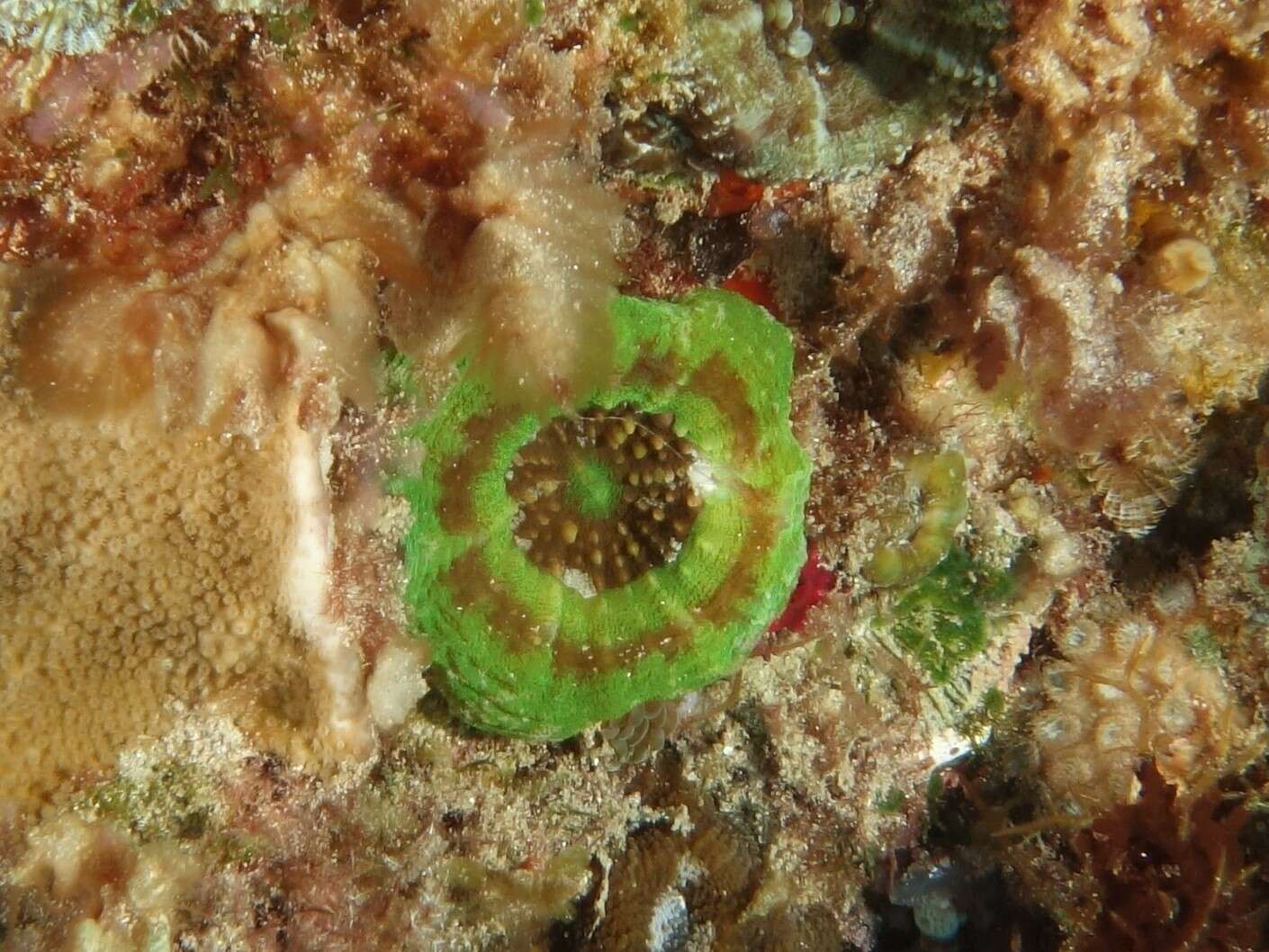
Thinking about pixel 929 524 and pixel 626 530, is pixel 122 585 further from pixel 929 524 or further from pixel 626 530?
pixel 929 524

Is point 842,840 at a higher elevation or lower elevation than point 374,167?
lower

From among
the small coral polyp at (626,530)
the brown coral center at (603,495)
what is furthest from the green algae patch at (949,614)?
the brown coral center at (603,495)

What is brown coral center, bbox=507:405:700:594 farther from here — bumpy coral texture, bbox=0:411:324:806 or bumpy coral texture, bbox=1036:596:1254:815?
bumpy coral texture, bbox=1036:596:1254:815

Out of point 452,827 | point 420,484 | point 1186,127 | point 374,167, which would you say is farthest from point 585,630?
point 1186,127

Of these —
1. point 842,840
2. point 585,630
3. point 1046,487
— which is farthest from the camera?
point 842,840

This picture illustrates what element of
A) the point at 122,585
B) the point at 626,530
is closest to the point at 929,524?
the point at 626,530

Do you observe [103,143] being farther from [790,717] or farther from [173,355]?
[790,717]

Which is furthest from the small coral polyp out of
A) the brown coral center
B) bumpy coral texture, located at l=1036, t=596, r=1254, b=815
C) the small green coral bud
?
bumpy coral texture, located at l=1036, t=596, r=1254, b=815
